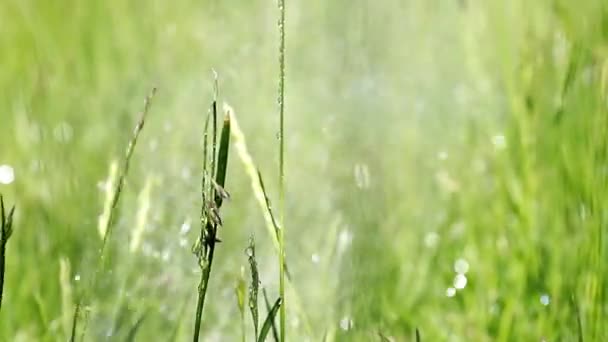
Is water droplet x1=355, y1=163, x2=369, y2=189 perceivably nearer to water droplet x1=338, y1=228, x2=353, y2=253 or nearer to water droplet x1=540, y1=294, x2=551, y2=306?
water droplet x1=338, y1=228, x2=353, y2=253

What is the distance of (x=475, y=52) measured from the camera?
1.74m

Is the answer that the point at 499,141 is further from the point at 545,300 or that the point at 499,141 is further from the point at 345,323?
the point at 345,323

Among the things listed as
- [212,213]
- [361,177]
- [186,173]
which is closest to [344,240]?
[361,177]

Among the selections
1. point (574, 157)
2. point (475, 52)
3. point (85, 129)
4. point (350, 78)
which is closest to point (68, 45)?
point (85, 129)

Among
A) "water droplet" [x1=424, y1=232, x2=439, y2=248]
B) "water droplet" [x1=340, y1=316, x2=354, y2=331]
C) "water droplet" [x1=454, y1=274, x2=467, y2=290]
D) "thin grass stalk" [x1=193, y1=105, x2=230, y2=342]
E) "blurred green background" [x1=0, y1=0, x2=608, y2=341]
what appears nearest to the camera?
"thin grass stalk" [x1=193, y1=105, x2=230, y2=342]

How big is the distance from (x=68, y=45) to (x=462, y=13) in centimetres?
76

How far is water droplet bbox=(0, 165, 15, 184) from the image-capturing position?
144cm

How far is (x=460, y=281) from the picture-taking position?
3.84ft

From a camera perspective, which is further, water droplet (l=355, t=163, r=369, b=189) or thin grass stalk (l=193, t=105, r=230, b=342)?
water droplet (l=355, t=163, r=369, b=189)

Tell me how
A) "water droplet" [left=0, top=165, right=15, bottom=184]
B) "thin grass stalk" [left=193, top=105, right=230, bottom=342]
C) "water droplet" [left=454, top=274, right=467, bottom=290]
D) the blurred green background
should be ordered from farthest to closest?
"water droplet" [left=0, top=165, right=15, bottom=184]
"water droplet" [left=454, top=274, right=467, bottom=290]
the blurred green background
"thin grass stalk" [left=193, top=105, right=230, bottom=342]

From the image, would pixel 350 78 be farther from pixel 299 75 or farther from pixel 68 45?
pixel 68 45

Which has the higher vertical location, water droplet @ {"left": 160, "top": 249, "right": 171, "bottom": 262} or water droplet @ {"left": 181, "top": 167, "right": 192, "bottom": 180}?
water droplet @ {"left": 181, "top": 167, "right": 192, "bottom": 180}

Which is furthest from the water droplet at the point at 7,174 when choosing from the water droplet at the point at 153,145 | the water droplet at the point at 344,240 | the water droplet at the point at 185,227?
the water droplet at the point at 344,240

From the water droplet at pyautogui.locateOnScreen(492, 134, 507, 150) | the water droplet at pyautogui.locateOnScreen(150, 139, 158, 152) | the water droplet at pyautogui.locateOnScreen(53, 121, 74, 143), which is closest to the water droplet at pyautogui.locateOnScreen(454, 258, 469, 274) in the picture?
the water droplet at pyautogui.locateOnScreen(492, 134, 507, 150)
